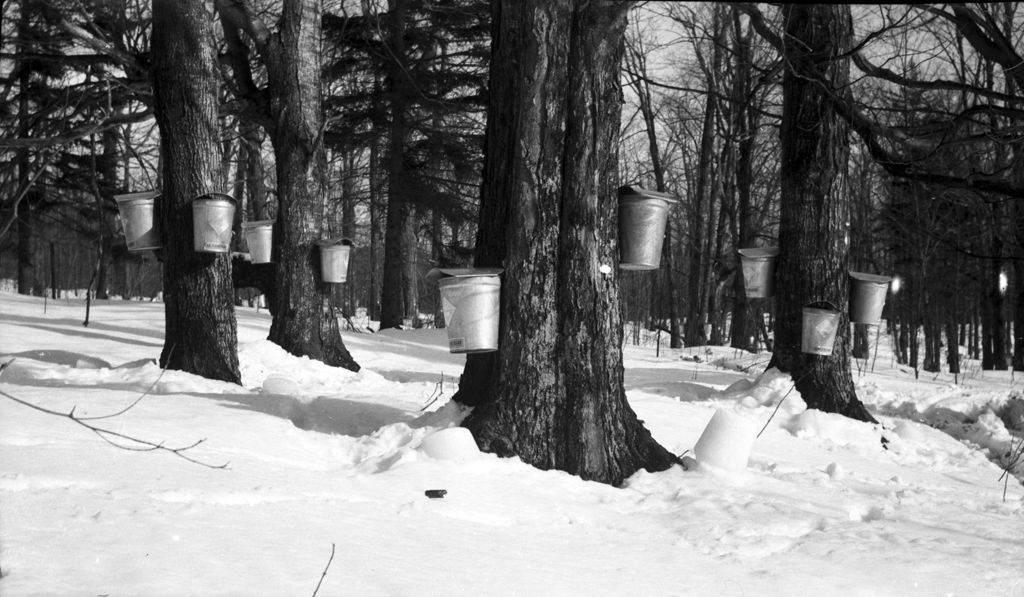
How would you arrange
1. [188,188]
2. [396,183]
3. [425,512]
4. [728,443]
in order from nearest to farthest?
1. [425,512]
2. [728,443]
3. [188,188]
4. [396,183]

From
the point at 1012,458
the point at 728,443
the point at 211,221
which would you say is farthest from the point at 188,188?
the point at 1012,458

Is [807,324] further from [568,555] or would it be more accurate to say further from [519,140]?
[568,555]

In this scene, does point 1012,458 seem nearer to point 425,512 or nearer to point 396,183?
point 425,512

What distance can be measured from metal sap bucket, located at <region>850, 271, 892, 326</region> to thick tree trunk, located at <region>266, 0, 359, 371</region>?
4179 mm

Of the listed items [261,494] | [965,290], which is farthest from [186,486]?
[965,290]

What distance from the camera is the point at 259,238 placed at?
7.73 m

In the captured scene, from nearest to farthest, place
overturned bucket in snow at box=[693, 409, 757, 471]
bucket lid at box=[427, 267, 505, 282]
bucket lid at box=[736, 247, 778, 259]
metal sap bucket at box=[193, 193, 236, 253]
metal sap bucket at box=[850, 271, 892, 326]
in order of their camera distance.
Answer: bucket lid at box=[427, 267, 505, 282] → overturned bucket in snow at box=[693, 409, 757, 471] → metal sap bucket at box=[193, 193, 236, 253] → metal sap bucket at box=[850, 271, 892, 326] → bucket lid at box=[736, 247, 778, 259]

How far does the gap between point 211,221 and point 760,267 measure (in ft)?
13.0

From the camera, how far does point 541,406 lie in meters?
3.61

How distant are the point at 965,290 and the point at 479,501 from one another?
78.4 feet

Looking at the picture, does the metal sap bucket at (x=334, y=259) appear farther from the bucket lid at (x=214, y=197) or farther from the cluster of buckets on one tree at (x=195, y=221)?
the bucket lid at (x=214, y=197)

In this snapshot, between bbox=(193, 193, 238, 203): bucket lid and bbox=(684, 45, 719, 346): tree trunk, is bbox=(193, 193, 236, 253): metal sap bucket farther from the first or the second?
bbox=(684, 45, 719, 346): tree trunk

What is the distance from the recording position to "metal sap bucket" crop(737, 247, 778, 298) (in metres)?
6.23

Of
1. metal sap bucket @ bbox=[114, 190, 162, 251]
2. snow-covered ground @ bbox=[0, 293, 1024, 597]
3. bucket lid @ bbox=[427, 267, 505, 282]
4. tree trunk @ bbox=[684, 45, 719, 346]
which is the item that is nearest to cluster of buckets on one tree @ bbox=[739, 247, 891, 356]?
snow-covered ground @ bbox=[0, 293, 1024, 597]
